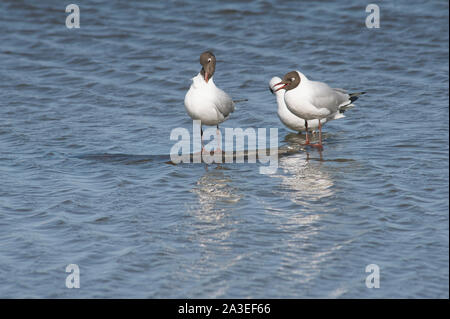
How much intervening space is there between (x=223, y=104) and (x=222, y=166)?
913mm

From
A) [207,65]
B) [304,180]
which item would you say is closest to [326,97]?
[207,65]

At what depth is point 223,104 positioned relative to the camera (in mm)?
9391

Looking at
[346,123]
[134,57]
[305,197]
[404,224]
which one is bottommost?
[404,224]

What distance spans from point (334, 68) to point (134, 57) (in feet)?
13.2

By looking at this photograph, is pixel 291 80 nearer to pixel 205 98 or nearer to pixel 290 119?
pixel 290 119

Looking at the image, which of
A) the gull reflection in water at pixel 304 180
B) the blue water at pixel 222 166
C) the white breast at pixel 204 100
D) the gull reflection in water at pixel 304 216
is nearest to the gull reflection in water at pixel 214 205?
the blue water at pixel 222 166

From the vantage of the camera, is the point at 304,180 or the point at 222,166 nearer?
the point at 304,180

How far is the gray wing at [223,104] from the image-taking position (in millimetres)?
9297

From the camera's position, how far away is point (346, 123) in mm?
10742

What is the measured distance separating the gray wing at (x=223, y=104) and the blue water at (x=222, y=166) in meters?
0.87

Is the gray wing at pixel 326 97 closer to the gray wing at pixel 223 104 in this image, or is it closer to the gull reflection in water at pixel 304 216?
the gull reflection in water at pixel 304 216

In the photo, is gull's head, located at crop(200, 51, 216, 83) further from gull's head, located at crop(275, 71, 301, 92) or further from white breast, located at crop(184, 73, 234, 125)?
gull's head, located at crop(275, 71, 301, 92)
